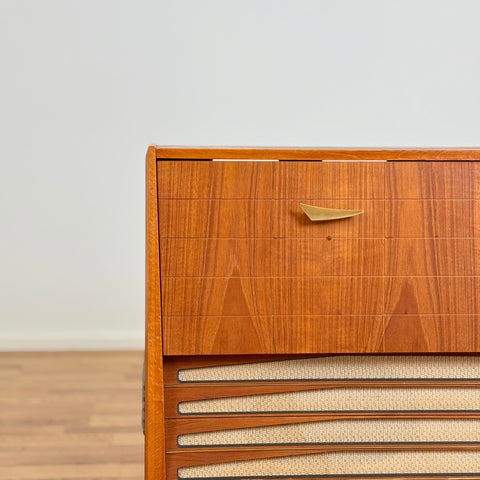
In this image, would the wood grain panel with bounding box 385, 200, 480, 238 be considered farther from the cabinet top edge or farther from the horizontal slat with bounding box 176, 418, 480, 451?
the horizontal slat with bounding box 176, 418, 480, 451

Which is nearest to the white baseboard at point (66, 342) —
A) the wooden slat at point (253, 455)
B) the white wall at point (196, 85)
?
the white wall at point (196, 85)

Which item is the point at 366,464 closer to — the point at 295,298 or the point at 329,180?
the point at 295,298

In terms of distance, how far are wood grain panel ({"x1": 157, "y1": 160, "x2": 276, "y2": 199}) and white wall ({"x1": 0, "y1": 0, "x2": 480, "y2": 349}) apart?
225 centimetres

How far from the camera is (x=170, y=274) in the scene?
98 cm

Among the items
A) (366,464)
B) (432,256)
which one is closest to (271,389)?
(366,464)

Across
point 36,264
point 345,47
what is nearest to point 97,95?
point 36,264

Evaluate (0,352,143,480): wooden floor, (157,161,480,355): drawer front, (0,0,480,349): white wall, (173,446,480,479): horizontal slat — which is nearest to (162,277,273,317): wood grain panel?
(157,161,480,355): drawer front

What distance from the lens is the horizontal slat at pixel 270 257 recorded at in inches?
38.8

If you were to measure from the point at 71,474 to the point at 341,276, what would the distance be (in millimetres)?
1162

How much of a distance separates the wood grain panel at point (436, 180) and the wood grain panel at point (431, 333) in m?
0.17

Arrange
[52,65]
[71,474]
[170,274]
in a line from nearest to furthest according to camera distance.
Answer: [170,274] → [71,474] → [52,65]

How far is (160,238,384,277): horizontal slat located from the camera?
3.23 feet

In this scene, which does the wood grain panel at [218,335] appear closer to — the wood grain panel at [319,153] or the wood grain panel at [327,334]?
the wood grain panel at [327,334]

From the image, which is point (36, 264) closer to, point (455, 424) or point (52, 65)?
point (52, 65)
